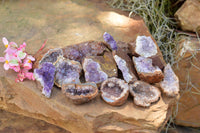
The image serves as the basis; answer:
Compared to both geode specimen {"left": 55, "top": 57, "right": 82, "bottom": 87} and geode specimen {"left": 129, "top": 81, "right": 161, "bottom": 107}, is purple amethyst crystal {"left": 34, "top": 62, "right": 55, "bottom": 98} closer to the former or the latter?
geode specimen {"left": 55, "top": 57, "right": 82, "bottom": 87}

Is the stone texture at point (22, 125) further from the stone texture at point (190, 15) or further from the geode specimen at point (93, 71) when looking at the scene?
the stone texture at point (190, 15)

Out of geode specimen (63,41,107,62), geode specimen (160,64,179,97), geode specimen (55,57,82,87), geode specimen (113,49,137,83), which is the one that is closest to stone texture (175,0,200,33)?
geode specimen (160,64,179,97)

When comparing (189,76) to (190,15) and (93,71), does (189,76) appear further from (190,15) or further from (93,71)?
(93,71)

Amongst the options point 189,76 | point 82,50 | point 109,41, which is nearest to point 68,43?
point 82,50

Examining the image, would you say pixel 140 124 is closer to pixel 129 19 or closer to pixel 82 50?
pixel 82 50

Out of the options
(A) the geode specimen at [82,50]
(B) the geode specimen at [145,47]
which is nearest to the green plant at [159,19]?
(B) the geode specimen at [145,47]

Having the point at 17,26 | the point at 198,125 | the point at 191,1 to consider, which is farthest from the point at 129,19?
the point at 198,125
